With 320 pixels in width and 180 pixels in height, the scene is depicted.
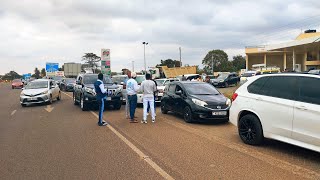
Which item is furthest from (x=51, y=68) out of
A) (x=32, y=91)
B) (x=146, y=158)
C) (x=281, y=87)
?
(x=281, y=87)

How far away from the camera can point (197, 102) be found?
11.1 metres

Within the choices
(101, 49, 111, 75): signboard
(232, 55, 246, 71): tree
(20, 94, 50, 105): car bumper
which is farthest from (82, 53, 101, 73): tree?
(20, 94, 50, 105): car bumper

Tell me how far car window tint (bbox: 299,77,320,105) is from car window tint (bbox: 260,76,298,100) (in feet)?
0.52

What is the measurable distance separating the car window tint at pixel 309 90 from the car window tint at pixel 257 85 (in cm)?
111

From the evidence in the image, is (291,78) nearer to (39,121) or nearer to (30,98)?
(39,121)

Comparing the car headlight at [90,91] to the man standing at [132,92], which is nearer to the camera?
the man standing at [132,92]

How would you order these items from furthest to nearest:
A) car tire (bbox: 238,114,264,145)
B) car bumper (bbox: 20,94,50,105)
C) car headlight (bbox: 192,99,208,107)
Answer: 1. car bumper (bbox: 20,94,50,105)
2. car headlight (bbox: 192,99,208,107)
3. car tire (bbox: 238,114,264,145)

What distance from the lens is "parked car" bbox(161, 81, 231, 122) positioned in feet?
35.9

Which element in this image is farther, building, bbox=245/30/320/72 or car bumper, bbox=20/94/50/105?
building, bbox=245/30/320/72

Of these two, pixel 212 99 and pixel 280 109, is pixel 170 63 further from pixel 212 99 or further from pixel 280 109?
pixel 280 109

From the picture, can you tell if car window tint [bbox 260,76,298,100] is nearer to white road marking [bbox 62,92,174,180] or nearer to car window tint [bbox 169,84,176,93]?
white road marking [bbox 62,92,174,180]

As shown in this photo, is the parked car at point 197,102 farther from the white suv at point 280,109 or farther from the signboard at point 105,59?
the signboard at point 105,59

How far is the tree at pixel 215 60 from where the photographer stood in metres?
105

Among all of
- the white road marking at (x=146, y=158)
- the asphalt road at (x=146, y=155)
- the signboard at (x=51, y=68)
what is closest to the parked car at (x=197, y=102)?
the asphalt road at (x=146, y=155)
